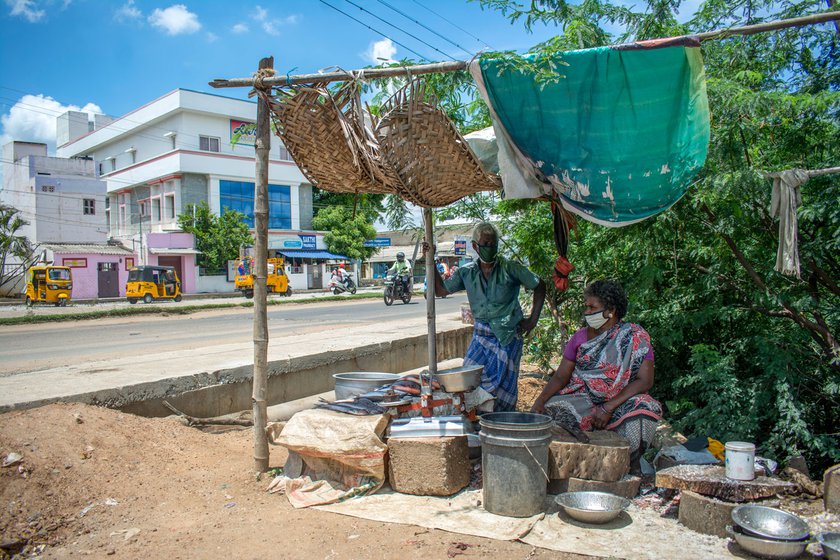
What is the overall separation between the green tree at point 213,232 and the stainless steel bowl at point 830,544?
32.0 meters

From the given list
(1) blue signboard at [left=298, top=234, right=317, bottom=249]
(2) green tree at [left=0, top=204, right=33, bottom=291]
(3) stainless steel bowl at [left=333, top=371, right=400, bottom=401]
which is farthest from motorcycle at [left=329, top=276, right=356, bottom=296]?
(3) stainless steel bowl at [left=333, top=371, right=400, bottom=401]

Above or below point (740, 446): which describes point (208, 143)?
above

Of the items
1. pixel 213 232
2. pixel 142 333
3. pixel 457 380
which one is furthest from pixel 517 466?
pixel 213 232

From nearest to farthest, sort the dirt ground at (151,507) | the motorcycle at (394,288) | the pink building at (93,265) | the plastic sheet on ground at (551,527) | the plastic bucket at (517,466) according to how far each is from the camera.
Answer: the plastic sheet on ground at (551,527) → the dirt ground at (151,507) → the plastic bucket at (517,466) → the motorcycle at (394,288) → the pink building at (93,265)

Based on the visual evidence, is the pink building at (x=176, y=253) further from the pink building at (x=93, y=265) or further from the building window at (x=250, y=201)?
the building window at (x=250, y=201)

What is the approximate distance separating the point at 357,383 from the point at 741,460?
2582 mm

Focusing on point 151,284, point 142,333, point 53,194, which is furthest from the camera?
point 53,194

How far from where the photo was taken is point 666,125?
11.6 ft

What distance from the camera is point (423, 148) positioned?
4.01m

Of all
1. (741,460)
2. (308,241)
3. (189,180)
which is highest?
(189,180)

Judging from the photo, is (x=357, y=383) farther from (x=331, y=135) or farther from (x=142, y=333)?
(x=142, y=333)

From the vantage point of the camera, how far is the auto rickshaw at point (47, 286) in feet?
74.8

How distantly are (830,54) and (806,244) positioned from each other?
7.43 feet

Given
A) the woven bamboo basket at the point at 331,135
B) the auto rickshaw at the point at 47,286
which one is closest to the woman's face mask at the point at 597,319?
the woven bamboo basket at the point at 331,135
